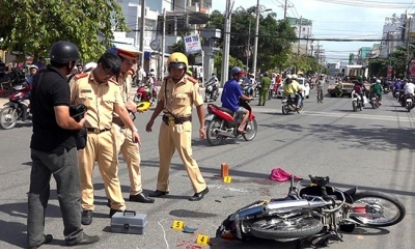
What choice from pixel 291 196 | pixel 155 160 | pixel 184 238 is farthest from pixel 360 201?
pixel 155 160

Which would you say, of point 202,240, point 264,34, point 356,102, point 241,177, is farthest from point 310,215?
point 264,34

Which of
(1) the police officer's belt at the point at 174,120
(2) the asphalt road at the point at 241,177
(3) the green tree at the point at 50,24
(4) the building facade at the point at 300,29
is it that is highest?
(4) the building facade at the point at 300,29

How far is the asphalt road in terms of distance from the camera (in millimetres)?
5348

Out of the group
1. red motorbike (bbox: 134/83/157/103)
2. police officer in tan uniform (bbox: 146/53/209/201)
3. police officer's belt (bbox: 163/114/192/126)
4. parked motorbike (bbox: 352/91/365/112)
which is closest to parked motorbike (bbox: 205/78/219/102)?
red motorbike (bbox: 134/83/157/103)

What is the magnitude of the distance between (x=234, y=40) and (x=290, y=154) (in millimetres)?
48690

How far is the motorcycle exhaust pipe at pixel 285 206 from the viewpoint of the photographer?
4.75 meters

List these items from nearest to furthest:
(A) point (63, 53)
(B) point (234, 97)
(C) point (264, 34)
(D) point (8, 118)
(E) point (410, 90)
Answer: (A) point (63, 53) < (B) point (234, 97) < (D) point (8, 118) < (E) point (410, 90) < (C) point (264, 34)

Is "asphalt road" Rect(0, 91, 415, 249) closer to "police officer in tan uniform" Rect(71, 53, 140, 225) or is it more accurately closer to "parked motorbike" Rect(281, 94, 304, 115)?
"police officer in tan uniform" Rect(71, 53, 140, 225)

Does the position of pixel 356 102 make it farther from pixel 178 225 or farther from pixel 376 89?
pixel 178 225

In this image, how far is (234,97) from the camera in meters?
12.1

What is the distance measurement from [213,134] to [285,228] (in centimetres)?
733

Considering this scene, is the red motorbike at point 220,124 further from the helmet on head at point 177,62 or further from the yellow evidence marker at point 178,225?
the yellow evidence marker at point 178,225

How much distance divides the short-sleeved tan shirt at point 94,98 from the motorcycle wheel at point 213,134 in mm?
6447

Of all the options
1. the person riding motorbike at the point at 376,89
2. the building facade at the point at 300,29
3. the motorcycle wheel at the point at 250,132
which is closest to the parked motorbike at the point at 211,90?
the person riding motorbike at the point at 376,89
